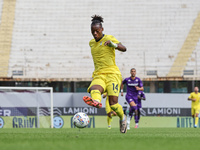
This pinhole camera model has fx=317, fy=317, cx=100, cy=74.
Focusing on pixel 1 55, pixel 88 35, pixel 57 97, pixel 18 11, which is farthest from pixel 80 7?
pixel 57 97

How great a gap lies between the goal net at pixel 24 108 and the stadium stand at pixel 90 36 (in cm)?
499

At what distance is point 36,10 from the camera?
21.2 m

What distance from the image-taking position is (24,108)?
44.7 feet

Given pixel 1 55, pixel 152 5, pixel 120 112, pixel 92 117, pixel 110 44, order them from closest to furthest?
pixel 110 44
pixel 120 112
pixel 92 117
pixel 1 55
pixel 152 5

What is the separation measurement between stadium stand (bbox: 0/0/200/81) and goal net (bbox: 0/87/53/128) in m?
4.99

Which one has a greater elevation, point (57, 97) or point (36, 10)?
point (36, 10)

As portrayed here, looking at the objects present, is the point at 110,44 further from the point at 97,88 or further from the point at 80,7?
the point at 80,7

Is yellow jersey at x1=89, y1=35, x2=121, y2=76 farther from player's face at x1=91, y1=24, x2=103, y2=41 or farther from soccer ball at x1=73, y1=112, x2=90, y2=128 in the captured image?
soccer ball at x1=73, y1=112, x2=90, y2=128

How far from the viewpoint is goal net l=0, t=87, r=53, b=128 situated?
13.4m

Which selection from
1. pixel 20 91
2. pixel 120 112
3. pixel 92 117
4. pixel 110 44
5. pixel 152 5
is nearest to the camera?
pixel 110 44

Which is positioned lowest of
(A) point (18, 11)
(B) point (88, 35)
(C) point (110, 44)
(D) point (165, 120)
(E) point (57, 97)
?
(D) point (165, 120)

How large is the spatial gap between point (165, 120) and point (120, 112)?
10.2 m

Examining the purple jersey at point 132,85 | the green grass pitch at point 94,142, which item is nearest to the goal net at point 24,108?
the purple jersey at point 132,85

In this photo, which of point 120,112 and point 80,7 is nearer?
point 120,112
